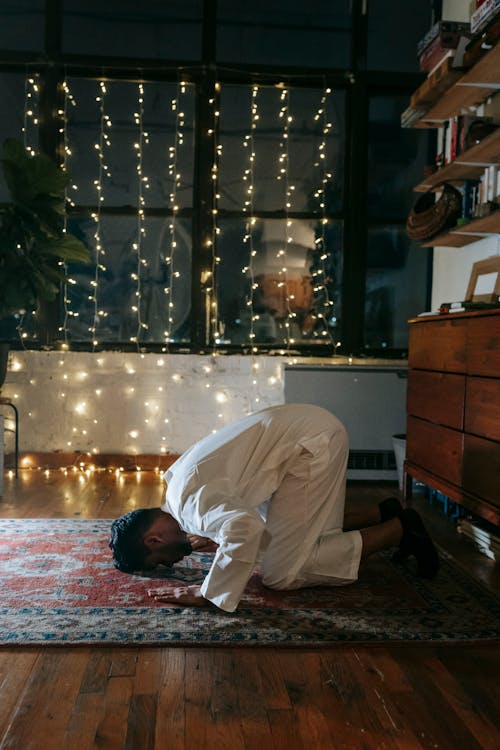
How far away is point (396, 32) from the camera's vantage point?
16.3ft

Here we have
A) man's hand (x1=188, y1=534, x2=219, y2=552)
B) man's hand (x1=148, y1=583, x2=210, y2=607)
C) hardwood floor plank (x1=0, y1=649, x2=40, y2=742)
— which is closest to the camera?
hardwood floor plank (x1=0, y1=649, x2=40, y2=742)

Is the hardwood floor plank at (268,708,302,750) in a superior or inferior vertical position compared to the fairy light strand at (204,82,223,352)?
inferior

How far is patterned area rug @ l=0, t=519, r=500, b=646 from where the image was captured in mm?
2072

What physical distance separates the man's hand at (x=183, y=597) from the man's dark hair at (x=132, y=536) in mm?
172

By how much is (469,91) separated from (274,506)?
2.50 metres

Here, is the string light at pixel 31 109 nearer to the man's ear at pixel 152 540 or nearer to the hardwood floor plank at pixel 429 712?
the man's ear at pixel 152 540

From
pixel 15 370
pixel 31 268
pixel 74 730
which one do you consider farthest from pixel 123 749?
pixel 15 370

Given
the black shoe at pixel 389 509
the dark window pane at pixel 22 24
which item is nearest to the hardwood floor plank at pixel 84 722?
the black shoe at pixel 389 509

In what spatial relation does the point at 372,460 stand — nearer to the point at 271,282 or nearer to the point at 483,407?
the point at 271,282

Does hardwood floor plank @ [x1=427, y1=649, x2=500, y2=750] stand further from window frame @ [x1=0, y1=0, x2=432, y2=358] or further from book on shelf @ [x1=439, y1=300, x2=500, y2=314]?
window frame @ [x1=0, y1=0, x2=432, y2=358]

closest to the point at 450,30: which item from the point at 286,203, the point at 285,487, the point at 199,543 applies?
the point at 286,203

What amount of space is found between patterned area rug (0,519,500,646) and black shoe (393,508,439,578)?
6cm

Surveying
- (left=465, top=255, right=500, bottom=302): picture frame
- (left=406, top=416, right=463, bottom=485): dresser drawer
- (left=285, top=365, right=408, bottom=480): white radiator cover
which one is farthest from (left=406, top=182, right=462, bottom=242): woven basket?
(left=406, top=416, right=463, bottom=485): dresser drawer

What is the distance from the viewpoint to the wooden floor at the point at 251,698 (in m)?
1.54
